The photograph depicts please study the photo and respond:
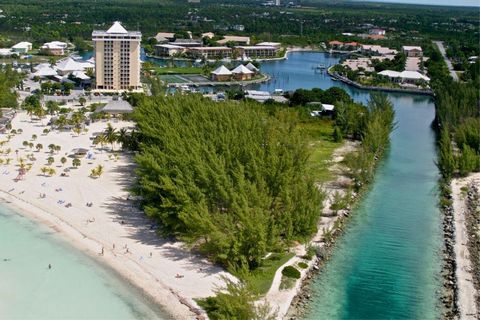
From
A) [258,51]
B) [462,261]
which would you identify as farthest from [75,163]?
[258,51]

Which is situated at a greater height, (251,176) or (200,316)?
(251,176)

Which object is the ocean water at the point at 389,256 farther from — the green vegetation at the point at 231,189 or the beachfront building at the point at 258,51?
the beachfront building at the point at 258,51

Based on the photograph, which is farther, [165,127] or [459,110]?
[459,110]

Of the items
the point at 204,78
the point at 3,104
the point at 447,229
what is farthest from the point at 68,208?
the point at 204,78

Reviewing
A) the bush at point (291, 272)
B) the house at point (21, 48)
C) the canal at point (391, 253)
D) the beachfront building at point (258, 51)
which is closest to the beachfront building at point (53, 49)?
the house at point (21, 48)

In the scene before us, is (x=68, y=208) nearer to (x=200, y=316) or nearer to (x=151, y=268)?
(x=151, y=268)

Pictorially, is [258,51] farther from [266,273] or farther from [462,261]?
[266,273]
